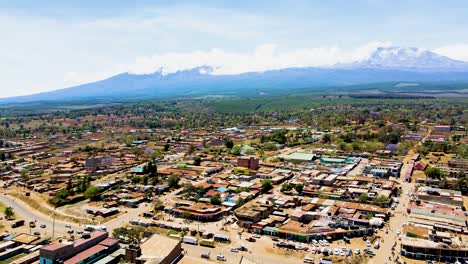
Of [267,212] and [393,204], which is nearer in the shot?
[267,212]

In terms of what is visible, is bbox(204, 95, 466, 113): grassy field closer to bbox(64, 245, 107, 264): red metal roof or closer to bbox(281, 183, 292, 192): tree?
bbox(281, 183, 292, 192): tree

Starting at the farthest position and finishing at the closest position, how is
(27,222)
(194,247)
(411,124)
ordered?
(411,124), (27,222), (194,247)

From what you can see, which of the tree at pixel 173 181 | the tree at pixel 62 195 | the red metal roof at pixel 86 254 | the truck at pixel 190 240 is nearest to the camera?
the red metal roof at pixel 86 254

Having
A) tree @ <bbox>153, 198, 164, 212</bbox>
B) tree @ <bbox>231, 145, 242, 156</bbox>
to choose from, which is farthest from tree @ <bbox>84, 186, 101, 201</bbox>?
tree @ <bbox>231, 145, 242, 156</bbox>

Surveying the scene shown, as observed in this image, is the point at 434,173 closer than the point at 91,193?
No

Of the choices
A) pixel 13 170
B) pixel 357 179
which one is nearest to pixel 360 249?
pixel 357 179

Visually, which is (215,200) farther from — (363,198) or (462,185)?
(462,185)

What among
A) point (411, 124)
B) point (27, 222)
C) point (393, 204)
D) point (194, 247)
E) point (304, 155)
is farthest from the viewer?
point (411, 124)

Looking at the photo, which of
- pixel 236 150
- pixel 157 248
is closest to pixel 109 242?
pixel 157 248

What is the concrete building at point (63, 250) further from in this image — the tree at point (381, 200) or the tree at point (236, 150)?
the tree at point (236, 150)

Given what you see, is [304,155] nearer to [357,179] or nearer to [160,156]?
[357,179]

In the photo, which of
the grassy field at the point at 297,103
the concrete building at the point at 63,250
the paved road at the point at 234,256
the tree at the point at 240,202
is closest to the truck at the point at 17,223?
the concrete building at the point at 63,250
